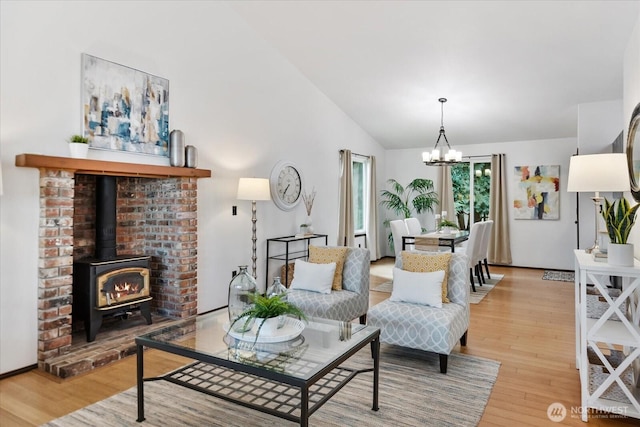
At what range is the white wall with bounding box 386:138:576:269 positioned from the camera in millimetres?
7285

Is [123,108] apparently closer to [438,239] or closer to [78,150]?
[78,150]

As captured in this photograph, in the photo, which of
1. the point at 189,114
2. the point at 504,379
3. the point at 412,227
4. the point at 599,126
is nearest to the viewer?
the point at 504,379

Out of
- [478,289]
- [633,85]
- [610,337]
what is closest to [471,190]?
[478,289]

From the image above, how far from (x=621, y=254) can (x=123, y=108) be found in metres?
3.93

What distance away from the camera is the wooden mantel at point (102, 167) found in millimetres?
2994

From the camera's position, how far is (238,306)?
8.70 feet

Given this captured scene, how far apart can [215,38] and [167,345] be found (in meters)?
3.54

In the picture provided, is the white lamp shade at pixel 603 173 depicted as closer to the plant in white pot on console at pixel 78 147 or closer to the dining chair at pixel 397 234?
the dining chair at pixel 397 234

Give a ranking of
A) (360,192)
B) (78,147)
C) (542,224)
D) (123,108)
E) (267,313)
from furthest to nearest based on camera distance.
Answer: (360,192)
(542,224)
(123,108)
(78,147)
(267,313)

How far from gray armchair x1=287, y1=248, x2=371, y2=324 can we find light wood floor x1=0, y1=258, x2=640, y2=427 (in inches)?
39.7

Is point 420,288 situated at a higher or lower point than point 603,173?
lower

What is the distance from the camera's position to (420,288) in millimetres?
3332

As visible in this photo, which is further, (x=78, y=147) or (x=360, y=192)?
(x=360, y=192)

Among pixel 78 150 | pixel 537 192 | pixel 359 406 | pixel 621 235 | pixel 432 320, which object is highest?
pixel 78 150
